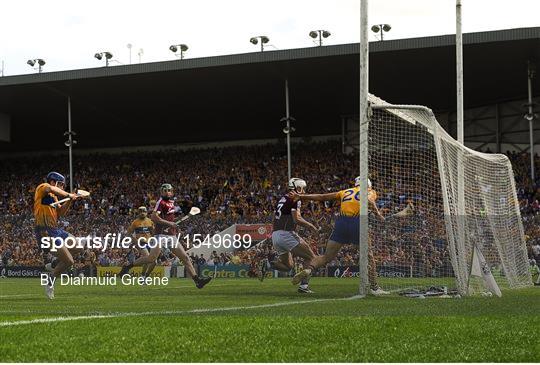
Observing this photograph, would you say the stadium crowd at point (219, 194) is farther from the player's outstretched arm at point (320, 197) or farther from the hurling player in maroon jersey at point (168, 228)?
the hurling player in maroon jersey at point (168, 228)

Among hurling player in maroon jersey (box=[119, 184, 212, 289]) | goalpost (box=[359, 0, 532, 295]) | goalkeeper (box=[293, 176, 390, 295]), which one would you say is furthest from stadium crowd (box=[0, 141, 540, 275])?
hurling player in maroon jersey (box=[119, 184, 212, 289])

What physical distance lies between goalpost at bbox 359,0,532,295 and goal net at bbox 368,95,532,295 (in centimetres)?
2

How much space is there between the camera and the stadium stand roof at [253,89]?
36.1 meters

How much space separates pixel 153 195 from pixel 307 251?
26.2 m

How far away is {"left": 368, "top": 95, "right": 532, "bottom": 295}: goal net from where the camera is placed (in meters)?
15.0

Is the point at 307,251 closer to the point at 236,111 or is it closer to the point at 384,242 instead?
the point at 384,242

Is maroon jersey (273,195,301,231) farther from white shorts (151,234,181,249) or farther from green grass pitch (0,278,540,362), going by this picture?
green grass pitch (0,278,540,362)

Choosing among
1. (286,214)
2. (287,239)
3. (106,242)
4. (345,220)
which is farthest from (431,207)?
(106,242)

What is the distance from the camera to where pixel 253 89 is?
41875mm

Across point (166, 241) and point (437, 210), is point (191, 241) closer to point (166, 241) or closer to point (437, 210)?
point (166, 241)

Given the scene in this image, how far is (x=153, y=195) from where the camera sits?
43.2 metres

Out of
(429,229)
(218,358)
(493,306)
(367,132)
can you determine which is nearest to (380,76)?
(429,229)

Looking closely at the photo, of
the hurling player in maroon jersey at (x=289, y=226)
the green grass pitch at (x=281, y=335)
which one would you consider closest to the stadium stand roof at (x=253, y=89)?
the hurling player in maroon jersey at (x=289, y=226)

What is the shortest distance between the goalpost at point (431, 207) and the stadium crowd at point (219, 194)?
70 mm
